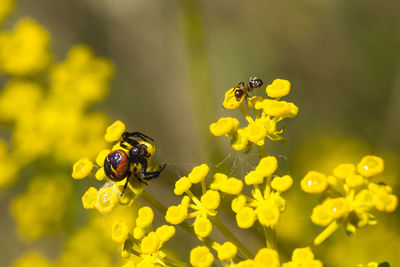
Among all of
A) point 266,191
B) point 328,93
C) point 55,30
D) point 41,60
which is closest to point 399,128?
point 328,93

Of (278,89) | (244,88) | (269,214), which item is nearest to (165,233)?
(269,214)

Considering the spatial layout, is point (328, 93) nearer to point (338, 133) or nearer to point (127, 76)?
point (338, 133)

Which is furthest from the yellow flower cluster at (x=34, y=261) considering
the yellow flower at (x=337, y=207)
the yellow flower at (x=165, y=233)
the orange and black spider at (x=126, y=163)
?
the yellow flower at (x=337, y=207)

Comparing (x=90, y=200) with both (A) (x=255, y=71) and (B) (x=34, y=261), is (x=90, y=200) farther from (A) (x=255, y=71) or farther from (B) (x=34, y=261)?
(A) (x=255, y=71)

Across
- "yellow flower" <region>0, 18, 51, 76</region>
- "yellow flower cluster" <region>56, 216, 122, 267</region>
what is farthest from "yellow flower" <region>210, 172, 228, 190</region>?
"yellow flower" <region>0, 18, 51, 76</region>

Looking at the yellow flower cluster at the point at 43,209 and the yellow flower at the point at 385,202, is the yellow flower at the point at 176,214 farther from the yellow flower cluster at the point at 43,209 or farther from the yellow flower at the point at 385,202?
the yellow flower cluster at the point at 43,209
